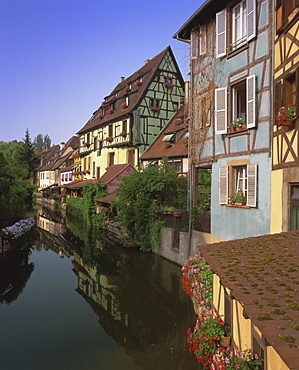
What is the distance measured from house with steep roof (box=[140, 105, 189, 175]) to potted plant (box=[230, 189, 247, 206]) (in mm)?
7674

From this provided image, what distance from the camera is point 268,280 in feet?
13.5

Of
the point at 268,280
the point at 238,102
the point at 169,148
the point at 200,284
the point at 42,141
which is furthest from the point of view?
the point at 42,141

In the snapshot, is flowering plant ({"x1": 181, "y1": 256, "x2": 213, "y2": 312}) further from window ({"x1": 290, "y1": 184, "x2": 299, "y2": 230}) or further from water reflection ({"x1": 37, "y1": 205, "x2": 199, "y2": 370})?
window ({"x1": 290, "y1": 184, "x2": 299, "y2": 230})

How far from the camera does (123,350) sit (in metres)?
7.35

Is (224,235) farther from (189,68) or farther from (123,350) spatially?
(189,68)

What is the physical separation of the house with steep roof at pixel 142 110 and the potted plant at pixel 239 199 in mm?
16177

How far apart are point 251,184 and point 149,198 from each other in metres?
7.74

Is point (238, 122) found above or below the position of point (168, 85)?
below

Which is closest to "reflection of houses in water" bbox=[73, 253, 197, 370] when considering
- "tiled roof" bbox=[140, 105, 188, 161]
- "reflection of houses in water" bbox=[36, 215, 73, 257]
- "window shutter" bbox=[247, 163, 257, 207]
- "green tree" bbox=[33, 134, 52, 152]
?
"window shutter" bbox=[247, 163, 257, 207]

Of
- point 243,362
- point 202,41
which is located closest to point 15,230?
point 202,41

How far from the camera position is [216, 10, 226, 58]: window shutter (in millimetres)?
11091

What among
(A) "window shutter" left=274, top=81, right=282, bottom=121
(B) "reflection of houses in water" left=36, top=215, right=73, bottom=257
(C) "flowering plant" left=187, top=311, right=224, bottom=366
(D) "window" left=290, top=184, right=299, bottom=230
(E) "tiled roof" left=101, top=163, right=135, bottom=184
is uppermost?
(A) "window shutter" left=274, top=81, right=282, bottom=121

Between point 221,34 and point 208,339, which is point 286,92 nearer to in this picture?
point 221,34

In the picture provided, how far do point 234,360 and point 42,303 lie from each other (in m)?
7.49
